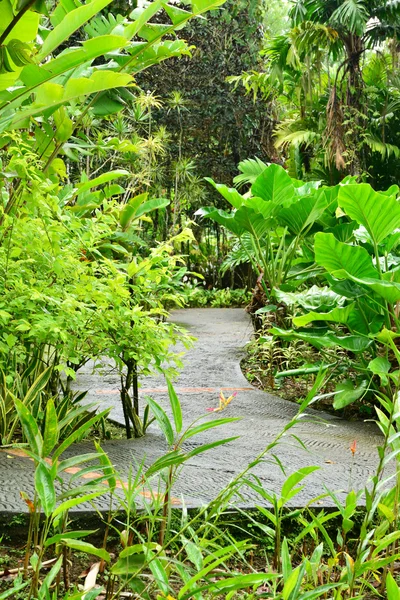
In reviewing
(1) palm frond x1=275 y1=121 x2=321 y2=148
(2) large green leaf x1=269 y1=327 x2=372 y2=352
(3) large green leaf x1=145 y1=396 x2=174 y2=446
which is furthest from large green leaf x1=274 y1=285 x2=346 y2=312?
(1) palm frond x1=275 y1=121 x2=321 y2=148

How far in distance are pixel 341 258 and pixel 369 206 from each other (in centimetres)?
33

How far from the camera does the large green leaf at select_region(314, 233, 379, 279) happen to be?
3.78 metres

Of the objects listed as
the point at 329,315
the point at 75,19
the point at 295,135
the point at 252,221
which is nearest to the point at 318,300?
the point at 329,315

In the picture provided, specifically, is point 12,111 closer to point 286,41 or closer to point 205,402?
point 205,402

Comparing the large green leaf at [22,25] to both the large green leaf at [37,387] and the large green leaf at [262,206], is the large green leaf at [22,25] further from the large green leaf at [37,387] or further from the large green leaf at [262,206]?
the large green leaf at [262,206]

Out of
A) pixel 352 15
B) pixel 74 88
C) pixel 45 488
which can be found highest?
pixel 352 15

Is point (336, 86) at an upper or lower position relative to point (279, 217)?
upper

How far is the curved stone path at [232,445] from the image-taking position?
8.12ft

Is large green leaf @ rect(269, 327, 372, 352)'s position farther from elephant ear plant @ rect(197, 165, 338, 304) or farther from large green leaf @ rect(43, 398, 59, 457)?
large green leaf @ rect(43, 398, 59, 457)

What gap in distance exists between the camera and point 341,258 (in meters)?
3.86

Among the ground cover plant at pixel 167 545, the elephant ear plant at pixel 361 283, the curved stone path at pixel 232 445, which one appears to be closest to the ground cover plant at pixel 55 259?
the curved stone path at pixel 232 445

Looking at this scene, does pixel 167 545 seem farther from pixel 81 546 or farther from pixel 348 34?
pixel 348 34

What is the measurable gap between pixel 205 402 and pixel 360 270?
1484mm

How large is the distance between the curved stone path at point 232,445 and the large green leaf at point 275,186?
1.54 metres
